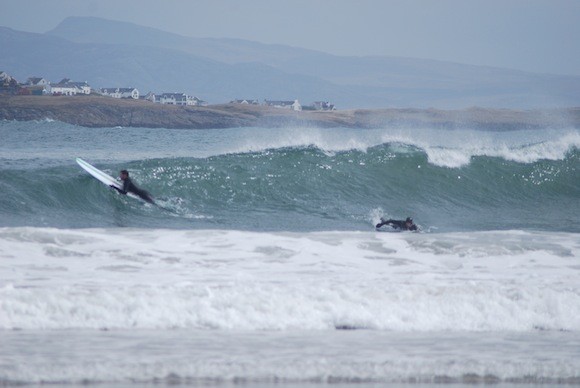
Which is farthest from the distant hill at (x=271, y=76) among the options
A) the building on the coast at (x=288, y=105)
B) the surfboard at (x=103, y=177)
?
the surfboard at (x=103, y=177)

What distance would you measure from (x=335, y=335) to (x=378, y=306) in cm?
85

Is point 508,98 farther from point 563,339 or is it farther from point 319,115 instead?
point 563,339

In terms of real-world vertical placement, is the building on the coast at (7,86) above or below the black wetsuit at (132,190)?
above

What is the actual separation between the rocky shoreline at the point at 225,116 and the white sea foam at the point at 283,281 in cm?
4995

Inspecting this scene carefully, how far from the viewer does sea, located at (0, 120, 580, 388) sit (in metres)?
7.09

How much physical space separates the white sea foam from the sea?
2cm

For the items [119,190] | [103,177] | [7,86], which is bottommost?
[119,190]

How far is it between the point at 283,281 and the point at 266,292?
Result: 2.50 feet

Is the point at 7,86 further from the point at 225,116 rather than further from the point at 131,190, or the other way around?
the point at 131,190

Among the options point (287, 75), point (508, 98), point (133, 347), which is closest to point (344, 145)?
point (133, 347)

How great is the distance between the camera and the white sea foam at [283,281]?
856 cm

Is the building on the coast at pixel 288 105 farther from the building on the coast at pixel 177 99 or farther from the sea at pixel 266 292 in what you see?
the sea at pixel 266 292

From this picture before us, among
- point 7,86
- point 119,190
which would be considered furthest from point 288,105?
point 119,190

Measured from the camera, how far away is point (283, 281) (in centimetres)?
983
